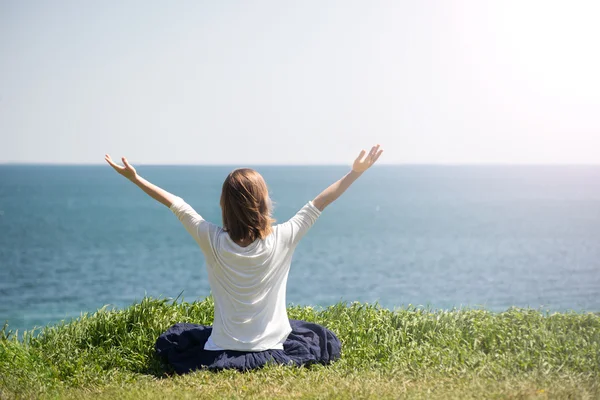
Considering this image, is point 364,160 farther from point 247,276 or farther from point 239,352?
point 239,352

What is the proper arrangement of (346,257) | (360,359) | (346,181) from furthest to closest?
1. (346,257)
2. (360,359)
3. (346,181)

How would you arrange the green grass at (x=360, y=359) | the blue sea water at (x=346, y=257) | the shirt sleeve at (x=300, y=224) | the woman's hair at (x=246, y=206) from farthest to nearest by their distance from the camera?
the blue sea water at (x=346, y=257) < the shirt sleeve at (x=300, y=224) < the woman's hair at (x=246, y=206) < the green grass at (x=360, y=359)

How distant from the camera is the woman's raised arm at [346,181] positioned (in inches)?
201

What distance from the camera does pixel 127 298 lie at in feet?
104

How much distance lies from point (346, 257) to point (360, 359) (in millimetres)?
42364

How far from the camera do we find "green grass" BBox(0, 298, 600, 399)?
466cm

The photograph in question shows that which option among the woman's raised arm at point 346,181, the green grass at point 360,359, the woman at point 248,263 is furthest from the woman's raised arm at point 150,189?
the green grass at point 360,359

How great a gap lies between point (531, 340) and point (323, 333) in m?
1.81

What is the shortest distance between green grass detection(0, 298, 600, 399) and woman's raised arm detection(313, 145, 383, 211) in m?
1.29

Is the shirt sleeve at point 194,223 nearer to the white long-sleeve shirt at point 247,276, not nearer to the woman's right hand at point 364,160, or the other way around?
the white long-sleeve shirt at point 247,276

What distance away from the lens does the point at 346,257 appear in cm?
4784

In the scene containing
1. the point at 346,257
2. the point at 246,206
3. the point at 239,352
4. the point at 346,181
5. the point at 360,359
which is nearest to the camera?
the point at 246,206

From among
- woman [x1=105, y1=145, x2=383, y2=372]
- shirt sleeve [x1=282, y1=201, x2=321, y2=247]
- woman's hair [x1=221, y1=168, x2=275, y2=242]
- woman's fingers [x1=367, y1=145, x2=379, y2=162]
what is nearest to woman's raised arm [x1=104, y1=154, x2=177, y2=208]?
woman [x1=105, y1=145, x2=383, y2=372]

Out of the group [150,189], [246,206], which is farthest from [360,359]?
[150,189]
